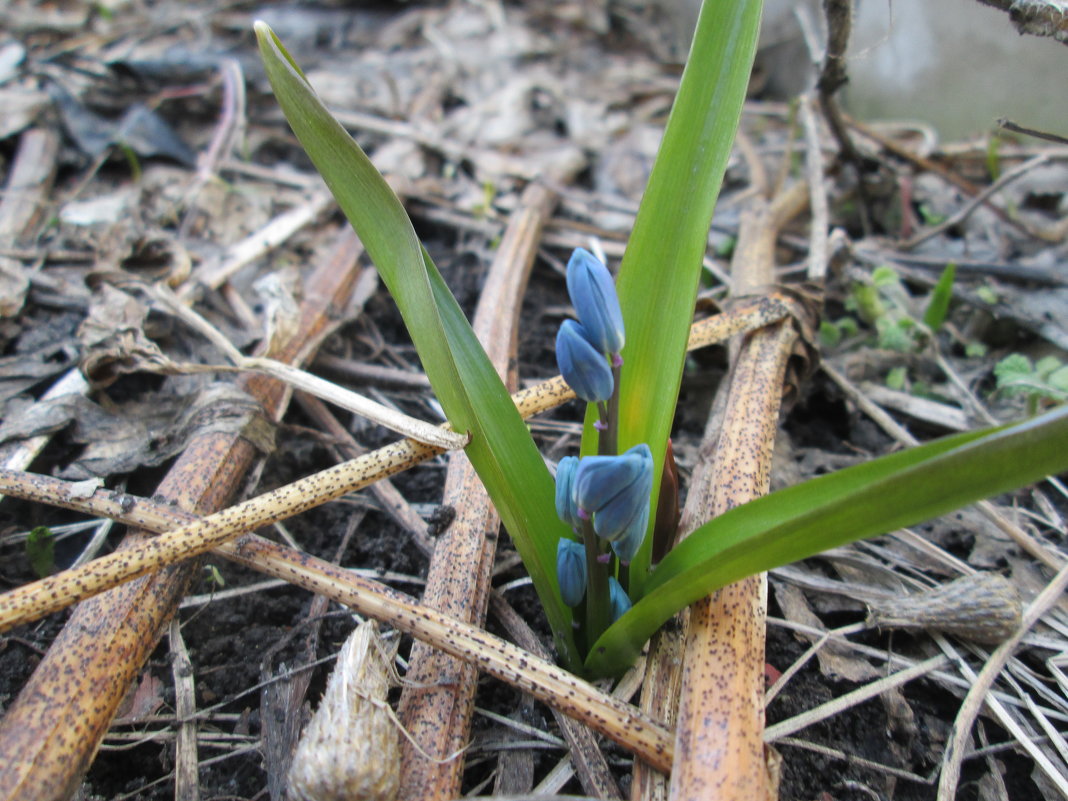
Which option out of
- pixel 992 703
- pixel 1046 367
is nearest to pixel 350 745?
pixel 992 703

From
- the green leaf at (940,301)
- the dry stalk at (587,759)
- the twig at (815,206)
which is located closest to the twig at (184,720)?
the dry stalk at (587,759)

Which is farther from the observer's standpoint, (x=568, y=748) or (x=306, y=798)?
(x=568, y=748)

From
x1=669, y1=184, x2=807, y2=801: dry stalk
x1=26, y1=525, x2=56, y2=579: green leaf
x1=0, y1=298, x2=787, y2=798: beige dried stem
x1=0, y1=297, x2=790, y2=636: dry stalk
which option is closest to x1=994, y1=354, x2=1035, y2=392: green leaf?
x1=669, y1=184, x2=807, y2=801: dry stalk

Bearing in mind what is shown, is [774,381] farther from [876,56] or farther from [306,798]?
[876,56]

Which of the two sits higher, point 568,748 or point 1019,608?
point 1019,608

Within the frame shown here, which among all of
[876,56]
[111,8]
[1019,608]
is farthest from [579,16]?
[1019,608]

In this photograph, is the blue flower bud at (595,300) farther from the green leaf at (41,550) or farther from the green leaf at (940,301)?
the green leaf at (940,301)
